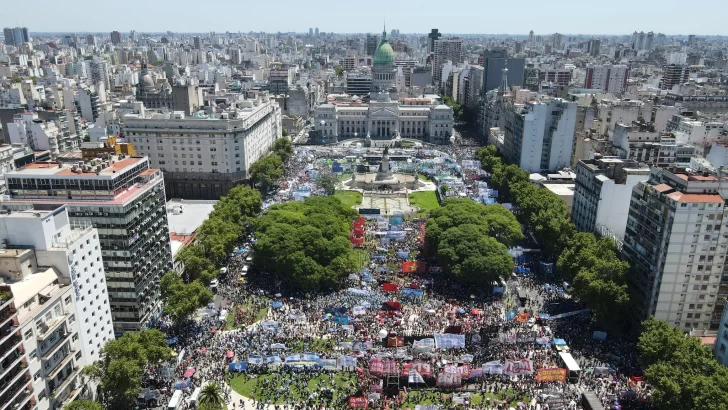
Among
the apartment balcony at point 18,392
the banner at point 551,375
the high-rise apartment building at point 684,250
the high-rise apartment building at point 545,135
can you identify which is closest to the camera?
the apartment balcony at point 18,392

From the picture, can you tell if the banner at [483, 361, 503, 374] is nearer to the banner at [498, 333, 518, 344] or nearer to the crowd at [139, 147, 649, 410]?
the crowd at [139, 147, 649, 410]

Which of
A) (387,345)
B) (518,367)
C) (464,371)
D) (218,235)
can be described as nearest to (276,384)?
(387,345)

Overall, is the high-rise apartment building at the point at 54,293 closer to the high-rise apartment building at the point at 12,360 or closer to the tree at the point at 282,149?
the high-rise apartment building at the point at 12,360

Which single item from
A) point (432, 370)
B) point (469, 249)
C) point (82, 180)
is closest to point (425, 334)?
point (432, 370)

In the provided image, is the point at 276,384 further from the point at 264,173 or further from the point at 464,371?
the point at 264,173

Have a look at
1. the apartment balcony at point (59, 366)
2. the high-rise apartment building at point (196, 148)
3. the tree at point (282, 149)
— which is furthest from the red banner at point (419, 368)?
the tree at point (282, 149)

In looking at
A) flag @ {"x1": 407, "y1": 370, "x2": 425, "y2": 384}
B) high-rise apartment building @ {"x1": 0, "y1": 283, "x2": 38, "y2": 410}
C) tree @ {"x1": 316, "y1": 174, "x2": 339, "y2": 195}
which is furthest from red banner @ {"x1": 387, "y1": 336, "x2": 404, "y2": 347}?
tree @ {"x1": 316, "y1": 174, "x2": 339, "y2": 195}
